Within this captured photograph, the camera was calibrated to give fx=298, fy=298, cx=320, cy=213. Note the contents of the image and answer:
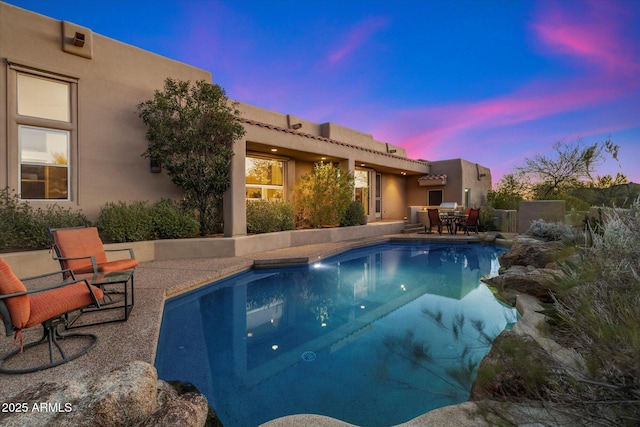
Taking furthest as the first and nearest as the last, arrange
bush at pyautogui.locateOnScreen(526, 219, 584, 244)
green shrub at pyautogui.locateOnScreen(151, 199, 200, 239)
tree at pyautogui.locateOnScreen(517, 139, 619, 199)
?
1. tree at pyautogui.locateOnScreen(517, 139, 619, 199)
2. bush at pyautogui.locateOnScreen(526, 219, 584, 244)
3. green shrub at pyautogui.locateOnScreen(151, 199, 200, 239)

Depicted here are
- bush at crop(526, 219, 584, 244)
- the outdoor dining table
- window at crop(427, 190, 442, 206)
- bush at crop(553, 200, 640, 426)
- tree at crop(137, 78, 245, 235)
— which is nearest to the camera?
bush at crop(553, 200, 640, 426)

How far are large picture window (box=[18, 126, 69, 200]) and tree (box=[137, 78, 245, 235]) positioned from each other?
1808mm

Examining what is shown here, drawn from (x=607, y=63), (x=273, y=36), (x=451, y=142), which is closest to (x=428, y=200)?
(x=451, y=142)

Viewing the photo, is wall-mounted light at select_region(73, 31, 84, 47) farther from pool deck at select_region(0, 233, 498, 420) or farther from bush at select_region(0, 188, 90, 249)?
pool deck at select_region(0, 233, 498, 420)

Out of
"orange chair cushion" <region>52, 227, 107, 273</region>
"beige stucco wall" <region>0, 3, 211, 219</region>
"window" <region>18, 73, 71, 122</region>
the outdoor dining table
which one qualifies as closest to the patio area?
"orange chair cushion" <region>52, 227, 107, 273</region>

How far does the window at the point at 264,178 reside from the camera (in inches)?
470

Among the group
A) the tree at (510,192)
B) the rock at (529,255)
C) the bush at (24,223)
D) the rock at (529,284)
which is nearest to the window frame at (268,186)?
the bush at (24,223)

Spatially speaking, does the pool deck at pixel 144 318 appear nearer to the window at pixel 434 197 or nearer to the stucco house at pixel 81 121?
the stucco house at pixel 81 121

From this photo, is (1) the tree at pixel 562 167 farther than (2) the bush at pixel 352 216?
Yes

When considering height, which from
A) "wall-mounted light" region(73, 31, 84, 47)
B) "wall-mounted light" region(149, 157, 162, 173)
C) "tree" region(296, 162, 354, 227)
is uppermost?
"wall-mounted light" region(73, 31, 84, 47)

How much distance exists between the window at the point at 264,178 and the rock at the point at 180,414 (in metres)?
10.0

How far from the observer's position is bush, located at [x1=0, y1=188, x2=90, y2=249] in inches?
241

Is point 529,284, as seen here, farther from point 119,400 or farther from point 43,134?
point 43,134

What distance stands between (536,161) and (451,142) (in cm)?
604
